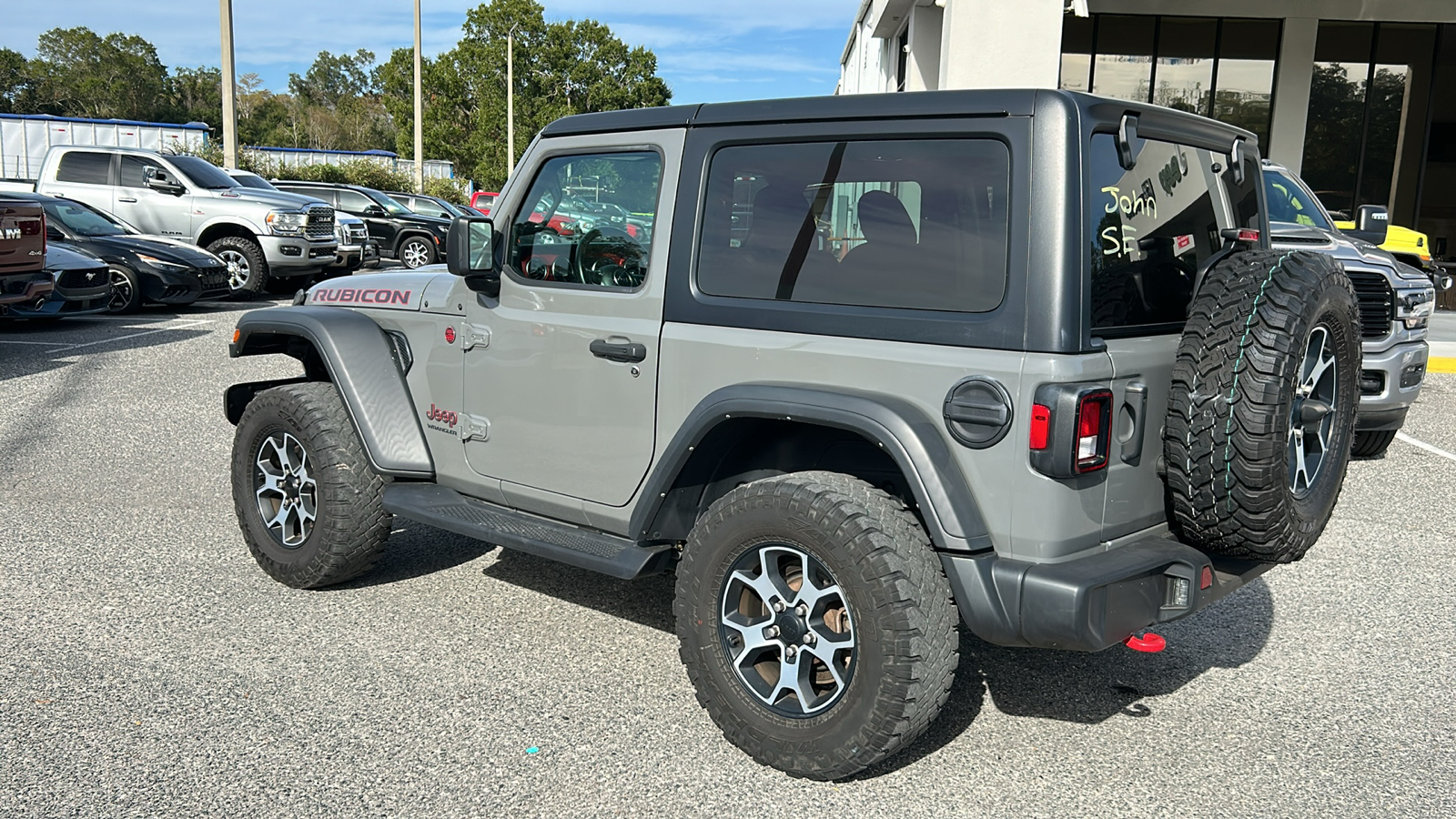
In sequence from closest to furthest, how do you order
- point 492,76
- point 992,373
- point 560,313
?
1. point 992,373
2. point 560,313
3. point 492,76

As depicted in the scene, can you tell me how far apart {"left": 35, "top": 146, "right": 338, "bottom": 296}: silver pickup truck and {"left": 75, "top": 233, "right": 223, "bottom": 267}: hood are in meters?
1.17

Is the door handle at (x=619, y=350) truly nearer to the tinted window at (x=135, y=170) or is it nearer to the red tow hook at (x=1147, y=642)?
the red tow hook at (x=1147, y=642)

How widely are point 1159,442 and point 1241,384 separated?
313 mm

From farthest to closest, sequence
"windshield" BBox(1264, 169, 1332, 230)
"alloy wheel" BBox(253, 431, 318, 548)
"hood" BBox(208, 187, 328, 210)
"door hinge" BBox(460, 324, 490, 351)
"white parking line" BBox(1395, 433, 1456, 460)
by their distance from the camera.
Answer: "hood" BBox(208, 187, 328, 210) → "windshield" BBox(1264, 169, 1332, 230) → "white parking line" BBox(1395, 433, 1456, 460) → "alloy wheel" BBox(253, 431, 318, 548) → "door hinge" BBox(460, 324, 490, 351)

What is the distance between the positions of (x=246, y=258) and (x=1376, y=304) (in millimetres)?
13972

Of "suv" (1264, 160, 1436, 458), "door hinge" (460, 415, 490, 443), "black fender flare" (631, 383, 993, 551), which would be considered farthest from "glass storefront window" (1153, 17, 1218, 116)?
"black fender flare" (631, 383, 993, 551)

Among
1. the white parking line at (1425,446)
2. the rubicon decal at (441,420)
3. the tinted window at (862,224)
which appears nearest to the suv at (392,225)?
the white parking line at (1425,446)

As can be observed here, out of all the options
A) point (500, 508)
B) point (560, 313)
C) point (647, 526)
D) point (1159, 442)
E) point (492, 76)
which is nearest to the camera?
point (1159, 442)

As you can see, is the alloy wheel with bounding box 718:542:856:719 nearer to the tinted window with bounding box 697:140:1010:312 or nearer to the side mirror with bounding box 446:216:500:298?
the tinted window with bounding box 697:140:1010:312

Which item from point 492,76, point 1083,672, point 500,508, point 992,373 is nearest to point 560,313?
point 500,508

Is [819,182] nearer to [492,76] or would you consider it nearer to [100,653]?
[100,653]

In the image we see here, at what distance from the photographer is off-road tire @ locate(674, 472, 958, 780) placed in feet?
9.96

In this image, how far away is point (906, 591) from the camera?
119 inches

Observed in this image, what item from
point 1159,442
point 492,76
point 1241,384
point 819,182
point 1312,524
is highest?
point 492,76
